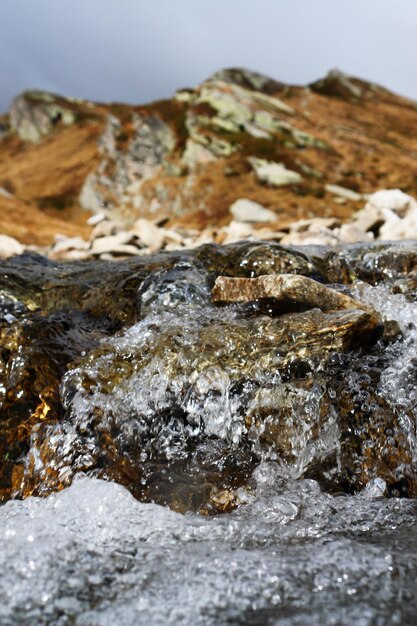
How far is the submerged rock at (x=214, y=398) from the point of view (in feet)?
17.4

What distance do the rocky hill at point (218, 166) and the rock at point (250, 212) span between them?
1.16 feet

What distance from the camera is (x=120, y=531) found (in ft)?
13.7

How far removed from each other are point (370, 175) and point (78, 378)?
160 ft

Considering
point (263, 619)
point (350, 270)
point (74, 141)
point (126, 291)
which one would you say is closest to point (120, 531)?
point (263, 619)

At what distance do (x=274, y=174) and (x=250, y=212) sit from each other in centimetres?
766

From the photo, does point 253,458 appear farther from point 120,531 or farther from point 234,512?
point 120,531

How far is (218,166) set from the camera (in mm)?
49750

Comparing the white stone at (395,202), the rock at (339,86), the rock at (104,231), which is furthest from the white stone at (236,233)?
the rock at (339,86)

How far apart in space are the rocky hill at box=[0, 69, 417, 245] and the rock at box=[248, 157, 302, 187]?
94 mm

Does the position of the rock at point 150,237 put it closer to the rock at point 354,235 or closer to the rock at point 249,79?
the rock at point 354,235

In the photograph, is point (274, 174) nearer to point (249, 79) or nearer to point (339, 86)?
point (339, 86)

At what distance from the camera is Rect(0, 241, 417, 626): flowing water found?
131 inches

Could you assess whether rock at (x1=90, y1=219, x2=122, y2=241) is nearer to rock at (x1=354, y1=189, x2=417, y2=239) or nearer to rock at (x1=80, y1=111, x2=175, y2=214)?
rock at (x1=354, y1=189, x2=417, y2=239)

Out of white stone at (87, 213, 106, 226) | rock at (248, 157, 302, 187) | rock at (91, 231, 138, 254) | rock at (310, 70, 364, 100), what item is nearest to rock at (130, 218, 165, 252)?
rock at (91, 231, 138, 254)
